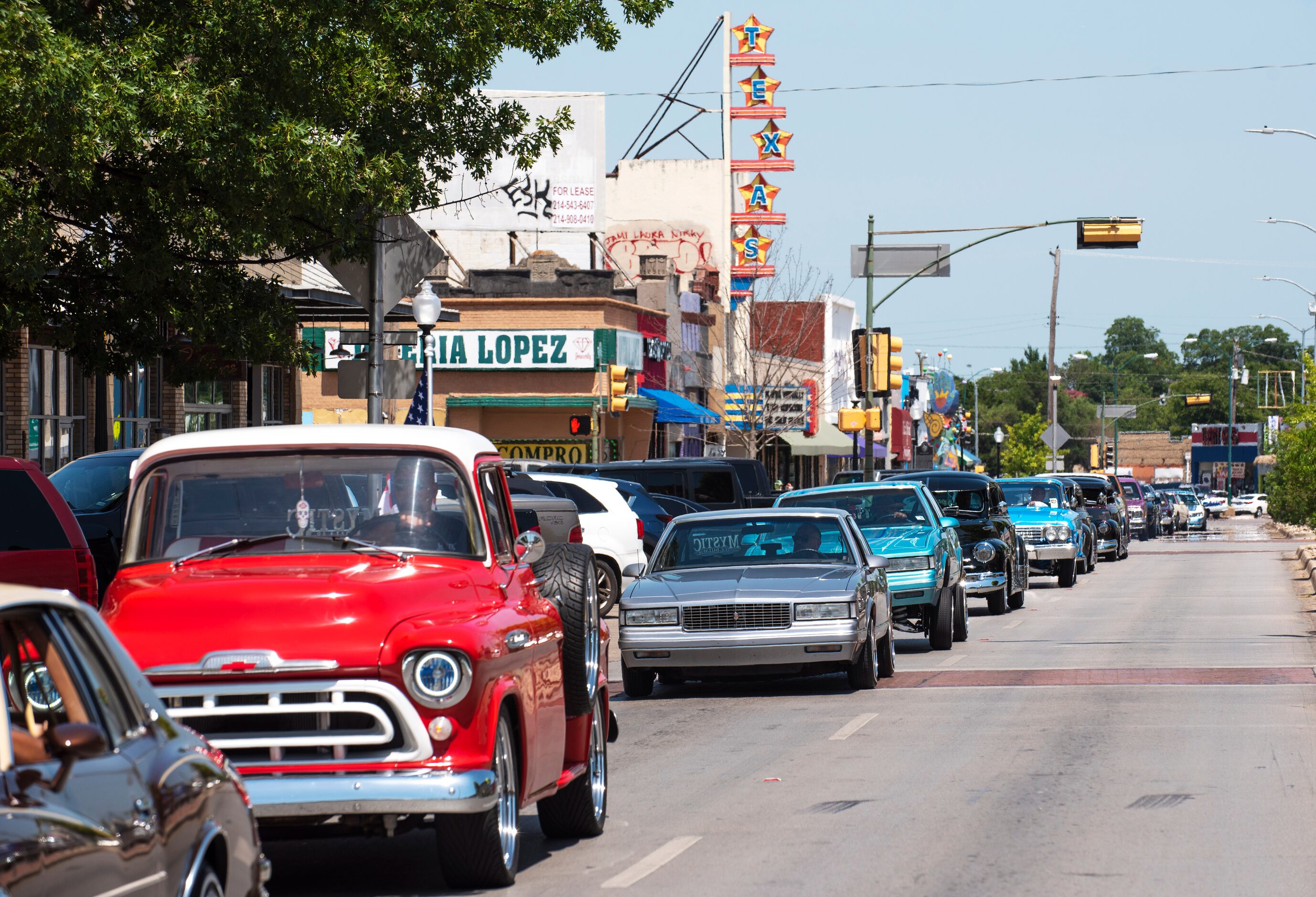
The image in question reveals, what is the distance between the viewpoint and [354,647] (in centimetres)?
715

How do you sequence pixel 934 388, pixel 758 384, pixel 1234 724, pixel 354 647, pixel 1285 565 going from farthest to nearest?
1. pixel 934 388
2. pixel 758 384
3. pixel 1285 565
4. pixel 1234 724
5. pixel 354 647

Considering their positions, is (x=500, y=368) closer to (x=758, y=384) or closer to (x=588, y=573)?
(x=758, y=384)

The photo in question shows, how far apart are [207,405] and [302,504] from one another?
2671cm

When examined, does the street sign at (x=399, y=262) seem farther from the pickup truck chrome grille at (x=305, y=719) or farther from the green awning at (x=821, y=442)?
the green awning at (x=821, y=442)

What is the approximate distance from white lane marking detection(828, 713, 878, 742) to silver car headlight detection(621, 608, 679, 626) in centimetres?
182

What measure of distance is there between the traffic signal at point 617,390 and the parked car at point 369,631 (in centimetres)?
3639

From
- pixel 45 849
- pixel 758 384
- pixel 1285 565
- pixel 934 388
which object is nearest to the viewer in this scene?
pixel 45 849

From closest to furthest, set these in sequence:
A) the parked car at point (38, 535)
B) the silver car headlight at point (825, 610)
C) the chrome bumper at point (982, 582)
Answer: the parked car at point (38, 535) → the silver car headlight at point (825, 610) → the chrome bumper at point (982, 582)

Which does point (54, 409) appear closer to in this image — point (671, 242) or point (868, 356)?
point (868, 356)

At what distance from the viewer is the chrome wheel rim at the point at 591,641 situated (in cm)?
905

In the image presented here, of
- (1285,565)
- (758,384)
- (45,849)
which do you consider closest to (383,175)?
(45,849)

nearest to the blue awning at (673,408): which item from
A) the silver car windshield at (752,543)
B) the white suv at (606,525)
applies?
the white suv at (606,525)

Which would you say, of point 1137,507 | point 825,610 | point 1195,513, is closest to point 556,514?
point 825,610

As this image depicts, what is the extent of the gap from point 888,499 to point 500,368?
27685 mm
